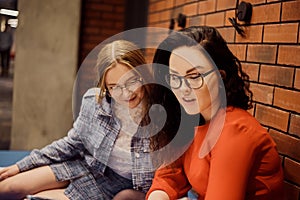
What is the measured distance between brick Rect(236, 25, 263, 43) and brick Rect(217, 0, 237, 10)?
0.16 meters

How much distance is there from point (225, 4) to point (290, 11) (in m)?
0.53

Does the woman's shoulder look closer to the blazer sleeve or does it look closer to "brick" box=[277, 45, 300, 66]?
"brick" box=[277, 45, 300, 66]

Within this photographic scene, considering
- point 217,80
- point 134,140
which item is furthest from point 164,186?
point 217,80

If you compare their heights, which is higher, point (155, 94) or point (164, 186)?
point (155, 94)

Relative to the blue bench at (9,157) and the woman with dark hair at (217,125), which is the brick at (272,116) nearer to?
the woman with dark hair at (217,125)

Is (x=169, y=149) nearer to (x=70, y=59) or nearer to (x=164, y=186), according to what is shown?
(x=164, y=186)

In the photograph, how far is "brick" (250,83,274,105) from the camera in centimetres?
154

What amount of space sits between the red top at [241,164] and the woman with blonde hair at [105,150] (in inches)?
15.2

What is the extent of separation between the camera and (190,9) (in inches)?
93.0

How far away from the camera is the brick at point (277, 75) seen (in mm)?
1402

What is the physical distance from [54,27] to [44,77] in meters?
0.45

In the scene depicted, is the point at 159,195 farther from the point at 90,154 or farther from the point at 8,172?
the point at 8,172

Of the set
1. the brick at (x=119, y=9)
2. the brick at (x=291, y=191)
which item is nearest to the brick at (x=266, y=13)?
the brick at (x=291, y=191)

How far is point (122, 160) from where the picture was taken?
1.59 metres
